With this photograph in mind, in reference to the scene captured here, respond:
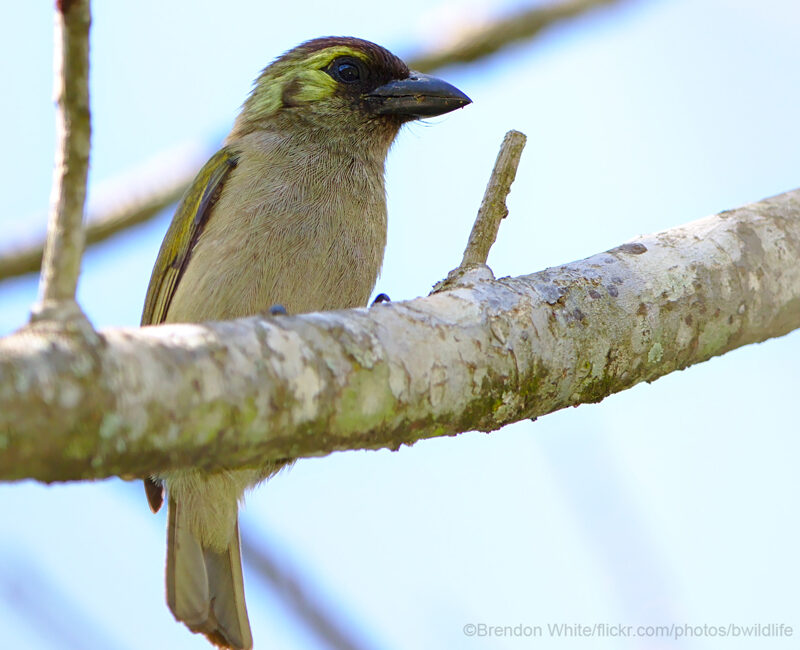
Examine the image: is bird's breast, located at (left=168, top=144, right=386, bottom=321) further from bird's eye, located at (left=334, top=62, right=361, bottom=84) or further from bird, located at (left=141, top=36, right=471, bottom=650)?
bird's eye, located at (left=334, top=62, right=361, bottom=84)

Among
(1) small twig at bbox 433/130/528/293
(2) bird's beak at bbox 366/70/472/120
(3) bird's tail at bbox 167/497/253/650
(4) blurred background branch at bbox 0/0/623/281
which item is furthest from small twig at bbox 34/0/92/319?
(4) blurred background branch at bbox 0/0/623/281

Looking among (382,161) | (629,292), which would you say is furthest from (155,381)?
(382,161)

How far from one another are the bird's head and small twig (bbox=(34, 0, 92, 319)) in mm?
2679

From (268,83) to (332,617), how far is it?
2.74 metres

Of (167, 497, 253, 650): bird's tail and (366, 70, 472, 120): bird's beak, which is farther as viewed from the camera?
(366, 70, 472, 120): bird's beak

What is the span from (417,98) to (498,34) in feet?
4.37

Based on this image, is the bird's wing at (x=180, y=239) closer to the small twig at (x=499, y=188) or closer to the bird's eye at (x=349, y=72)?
the bird's eye at (x=349, y=72)

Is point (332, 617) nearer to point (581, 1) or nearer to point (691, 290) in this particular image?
point (691, 290)

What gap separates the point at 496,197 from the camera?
142 inches

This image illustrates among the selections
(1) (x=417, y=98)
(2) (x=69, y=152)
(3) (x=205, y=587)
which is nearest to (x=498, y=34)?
(1) (x=417, y=98)

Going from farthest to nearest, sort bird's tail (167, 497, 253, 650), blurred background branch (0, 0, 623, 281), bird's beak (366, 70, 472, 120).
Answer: blurred background branch (0, 0, 623, 281) < bird's beak (366, 70, 472, 120) < bird's tail (167, 497, 253, 650)

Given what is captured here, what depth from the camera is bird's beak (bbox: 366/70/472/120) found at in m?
4.65

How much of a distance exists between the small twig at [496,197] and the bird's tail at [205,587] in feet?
6.28

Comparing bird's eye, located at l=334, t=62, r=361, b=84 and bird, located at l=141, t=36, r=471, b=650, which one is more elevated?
bird's eye, located at l=334, t=62, r=361, b=84
